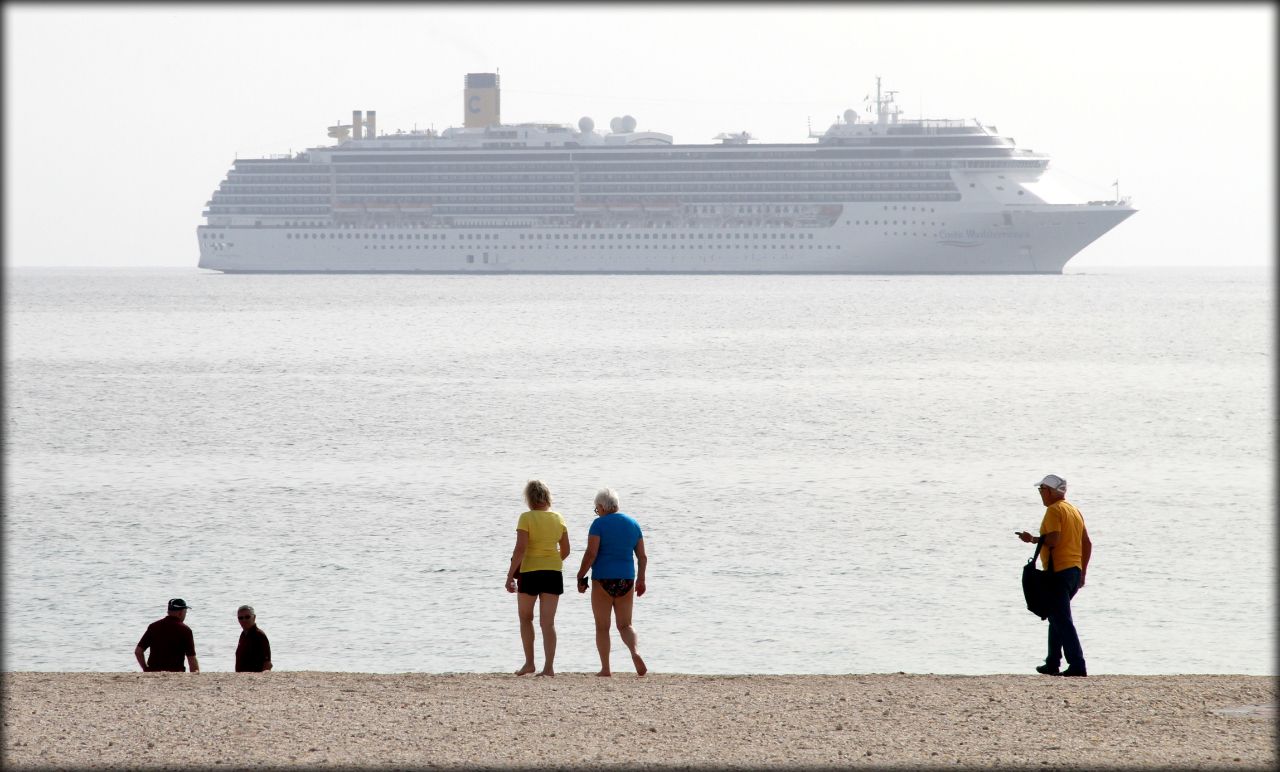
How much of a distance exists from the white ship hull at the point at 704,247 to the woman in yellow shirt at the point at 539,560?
9109 centimetres

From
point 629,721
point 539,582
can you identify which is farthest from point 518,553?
point 629,721

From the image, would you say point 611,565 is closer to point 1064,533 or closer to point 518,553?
point 518,553

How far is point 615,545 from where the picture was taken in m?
8.58

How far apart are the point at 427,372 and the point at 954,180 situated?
194 feet

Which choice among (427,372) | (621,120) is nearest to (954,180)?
(621,120)

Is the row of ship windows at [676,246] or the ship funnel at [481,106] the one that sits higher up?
the ship funnel at [481,106]

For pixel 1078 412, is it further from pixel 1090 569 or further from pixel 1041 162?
pixel 1041 162

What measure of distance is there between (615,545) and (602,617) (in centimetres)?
54

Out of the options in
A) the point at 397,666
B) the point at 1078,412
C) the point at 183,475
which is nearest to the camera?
the point at 397,666

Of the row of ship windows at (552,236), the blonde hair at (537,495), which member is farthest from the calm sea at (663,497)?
the row of ship windows at (552,236)

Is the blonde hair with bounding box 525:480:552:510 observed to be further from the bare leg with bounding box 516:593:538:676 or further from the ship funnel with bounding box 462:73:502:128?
the ship funnel with bounding box 462:73:502:128

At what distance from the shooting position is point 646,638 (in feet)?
40.8

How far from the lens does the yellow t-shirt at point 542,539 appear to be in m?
8.53

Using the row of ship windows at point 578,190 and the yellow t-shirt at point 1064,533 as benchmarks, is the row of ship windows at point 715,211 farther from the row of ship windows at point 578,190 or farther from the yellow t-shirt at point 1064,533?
the yellow t-shirt at point 1064,533
